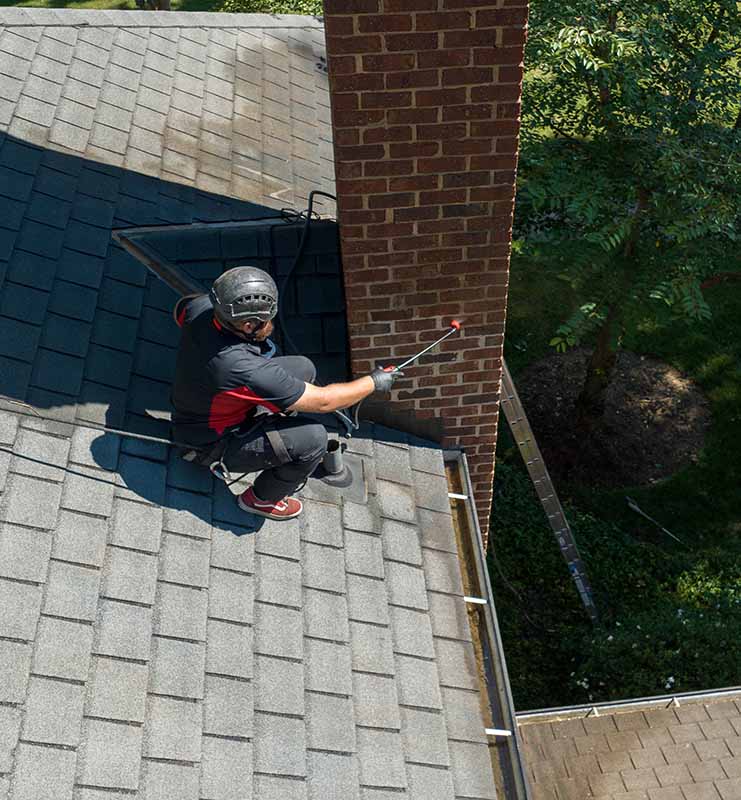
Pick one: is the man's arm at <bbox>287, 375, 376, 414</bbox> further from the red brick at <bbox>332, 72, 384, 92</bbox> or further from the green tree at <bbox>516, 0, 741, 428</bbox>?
the green tree at <bbox>516, 0, 741, 428</bbox>

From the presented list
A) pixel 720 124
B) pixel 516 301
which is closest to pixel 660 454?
pixel 516 301

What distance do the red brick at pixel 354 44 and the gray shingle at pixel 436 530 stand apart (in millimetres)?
2684

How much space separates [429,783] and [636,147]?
6813mm

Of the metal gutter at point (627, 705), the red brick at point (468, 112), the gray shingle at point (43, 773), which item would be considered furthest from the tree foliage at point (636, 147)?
the gray shingle at point (43, 773)

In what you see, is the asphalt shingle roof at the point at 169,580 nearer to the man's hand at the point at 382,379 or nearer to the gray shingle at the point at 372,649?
the gray shingle at the point at 372,649

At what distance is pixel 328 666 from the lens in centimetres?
431

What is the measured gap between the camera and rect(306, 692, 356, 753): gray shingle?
3.99 m

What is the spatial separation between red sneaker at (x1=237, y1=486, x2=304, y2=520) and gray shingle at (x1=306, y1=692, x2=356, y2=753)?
3.45 ft

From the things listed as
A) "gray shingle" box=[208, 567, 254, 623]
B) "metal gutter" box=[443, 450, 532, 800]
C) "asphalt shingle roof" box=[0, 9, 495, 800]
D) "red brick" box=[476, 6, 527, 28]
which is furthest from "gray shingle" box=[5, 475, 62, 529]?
"red brick" box=[476, 6, 527, 28]

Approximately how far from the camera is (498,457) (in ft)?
40.5

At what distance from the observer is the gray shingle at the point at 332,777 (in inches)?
150

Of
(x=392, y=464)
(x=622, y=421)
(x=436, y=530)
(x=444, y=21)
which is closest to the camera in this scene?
(x=444, y=21)

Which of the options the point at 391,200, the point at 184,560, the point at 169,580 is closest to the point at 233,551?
the point at 184,560

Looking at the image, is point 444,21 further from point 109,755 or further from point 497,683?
point 109,755
